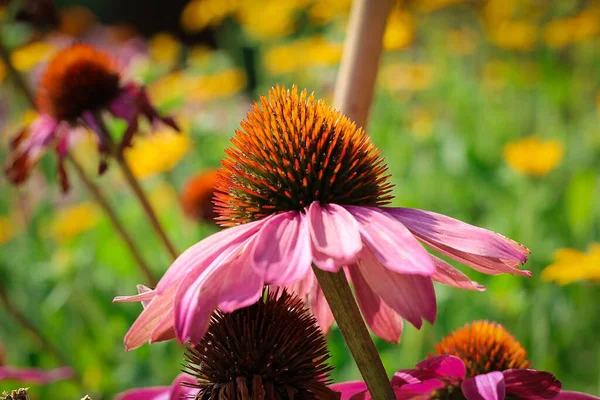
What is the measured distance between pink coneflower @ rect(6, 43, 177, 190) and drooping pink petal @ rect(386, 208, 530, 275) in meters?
0.56

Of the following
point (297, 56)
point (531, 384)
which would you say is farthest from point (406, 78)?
point (531, 384)

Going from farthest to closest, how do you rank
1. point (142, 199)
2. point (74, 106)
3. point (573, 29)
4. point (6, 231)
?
point (573, 29)
point (6, 231)
point (74, 106)
point (142, 199)

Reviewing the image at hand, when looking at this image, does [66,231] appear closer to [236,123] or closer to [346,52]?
[236,123]

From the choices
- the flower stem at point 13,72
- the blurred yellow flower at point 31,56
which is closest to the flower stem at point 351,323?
the flower stem at point 13,72

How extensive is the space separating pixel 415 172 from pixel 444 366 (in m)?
1.61

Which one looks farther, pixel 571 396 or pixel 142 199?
pixel 142 199

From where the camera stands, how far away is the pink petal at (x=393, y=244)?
1.07 ft

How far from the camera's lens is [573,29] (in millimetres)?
2457

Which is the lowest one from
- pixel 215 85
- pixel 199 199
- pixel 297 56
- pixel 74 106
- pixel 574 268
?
pixel 574 268

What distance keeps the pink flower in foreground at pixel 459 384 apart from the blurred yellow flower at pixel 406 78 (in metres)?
2.05

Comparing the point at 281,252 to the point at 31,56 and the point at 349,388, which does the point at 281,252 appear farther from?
the point at 31,56

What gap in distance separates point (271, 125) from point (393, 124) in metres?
2.10

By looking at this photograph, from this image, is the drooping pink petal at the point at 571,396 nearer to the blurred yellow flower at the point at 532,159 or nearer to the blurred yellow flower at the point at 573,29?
the blurred yellow flower at the point at 532,159

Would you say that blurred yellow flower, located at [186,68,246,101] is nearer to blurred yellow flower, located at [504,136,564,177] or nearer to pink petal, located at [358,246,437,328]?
blurred yellow flower, located at [504,136,564,177]
